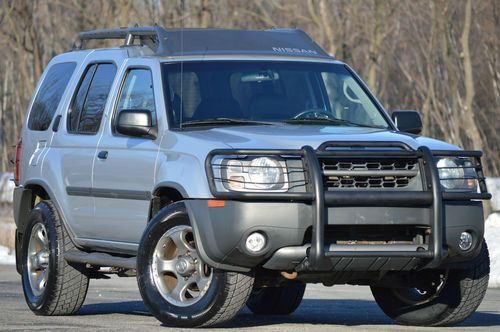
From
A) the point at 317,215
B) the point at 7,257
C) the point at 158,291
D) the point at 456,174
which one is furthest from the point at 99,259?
the point at 7,257

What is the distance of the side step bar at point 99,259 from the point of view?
29.7 feet

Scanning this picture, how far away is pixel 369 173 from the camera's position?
804 cm

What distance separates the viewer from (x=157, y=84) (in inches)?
360

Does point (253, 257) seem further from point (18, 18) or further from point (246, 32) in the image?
point (18, 18)

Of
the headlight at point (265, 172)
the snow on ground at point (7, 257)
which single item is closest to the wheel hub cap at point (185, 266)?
the headlight at point (265, 172)

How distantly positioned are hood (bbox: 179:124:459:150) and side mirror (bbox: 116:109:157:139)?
327mm

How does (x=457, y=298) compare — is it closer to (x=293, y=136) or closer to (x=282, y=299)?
(x=293, y=136)

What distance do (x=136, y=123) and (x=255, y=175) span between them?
123cm

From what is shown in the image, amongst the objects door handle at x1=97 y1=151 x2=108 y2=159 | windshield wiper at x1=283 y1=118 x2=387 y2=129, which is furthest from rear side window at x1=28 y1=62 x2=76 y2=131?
windshield wiper at x1=283 y1=118 x2=387 y2=129

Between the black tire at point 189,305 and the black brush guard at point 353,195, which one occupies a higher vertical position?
the black brush guard at point 353,195

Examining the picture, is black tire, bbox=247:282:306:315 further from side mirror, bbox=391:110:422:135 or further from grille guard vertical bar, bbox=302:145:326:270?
grille guard vertical bar, bbox=302:145:326:270

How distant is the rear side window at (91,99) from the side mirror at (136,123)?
89 centimetres

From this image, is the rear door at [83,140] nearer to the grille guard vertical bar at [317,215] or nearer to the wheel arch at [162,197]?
the wheel arch at [162,197]

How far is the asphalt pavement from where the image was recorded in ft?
28.7
